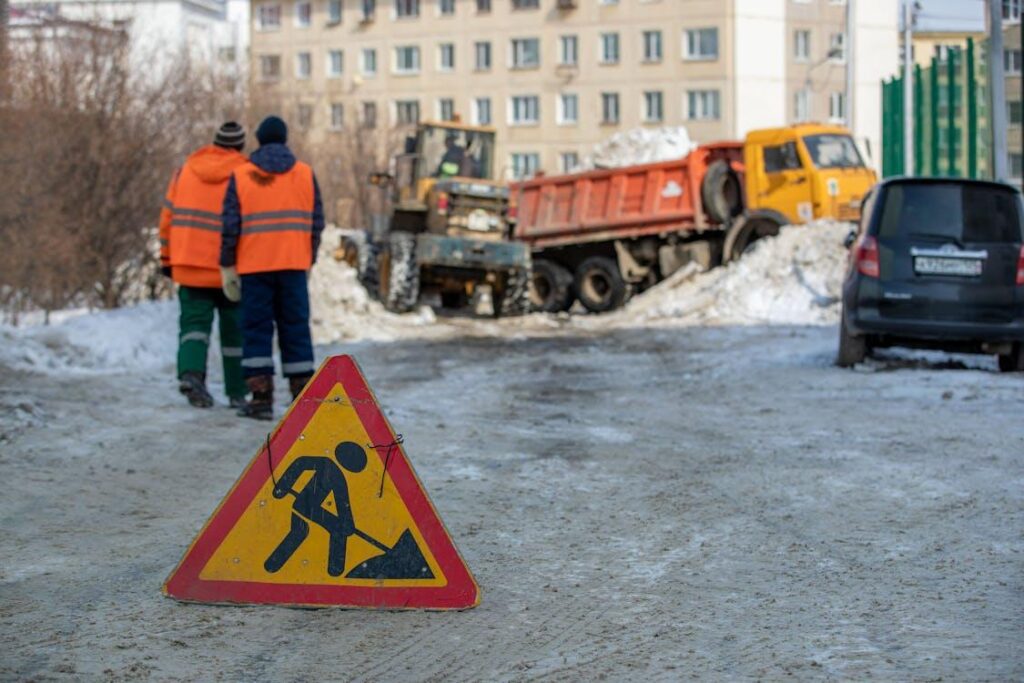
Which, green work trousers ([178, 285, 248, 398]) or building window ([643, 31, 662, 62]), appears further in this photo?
building window ([643, 31, 662, 62])

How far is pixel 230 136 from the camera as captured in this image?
963 cm

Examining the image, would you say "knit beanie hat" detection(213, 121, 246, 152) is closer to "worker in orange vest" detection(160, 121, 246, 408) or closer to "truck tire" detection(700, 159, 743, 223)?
"worker in orange vest" detection(160, 121, 246, 408)

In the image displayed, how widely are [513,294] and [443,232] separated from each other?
152 centimetres

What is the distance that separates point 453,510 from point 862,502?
1816mm

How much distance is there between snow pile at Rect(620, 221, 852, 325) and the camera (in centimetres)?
2172

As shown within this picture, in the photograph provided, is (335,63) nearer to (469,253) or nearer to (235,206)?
(469,253)

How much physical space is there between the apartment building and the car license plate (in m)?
44.1

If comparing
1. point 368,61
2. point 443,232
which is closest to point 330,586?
point 443,232

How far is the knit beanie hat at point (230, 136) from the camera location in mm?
9633

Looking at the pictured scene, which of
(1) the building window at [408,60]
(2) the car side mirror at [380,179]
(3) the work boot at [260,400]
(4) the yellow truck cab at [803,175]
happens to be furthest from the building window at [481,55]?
(3) the work boot at [260,400]

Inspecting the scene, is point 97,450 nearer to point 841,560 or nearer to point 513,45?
point 841,560

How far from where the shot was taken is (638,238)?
26.4 meters

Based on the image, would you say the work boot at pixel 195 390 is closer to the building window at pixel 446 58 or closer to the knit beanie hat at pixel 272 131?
the knit beanie hat at pixel 272 131

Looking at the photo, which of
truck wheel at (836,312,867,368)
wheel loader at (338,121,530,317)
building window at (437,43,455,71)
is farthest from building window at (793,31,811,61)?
truck wheel at (836,312,867,368)
